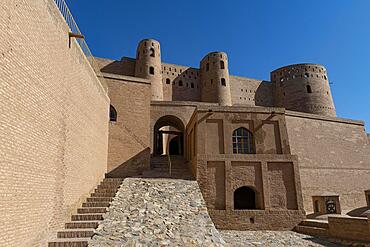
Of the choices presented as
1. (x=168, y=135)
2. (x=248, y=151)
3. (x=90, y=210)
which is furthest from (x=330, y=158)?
(x=90, y=210)

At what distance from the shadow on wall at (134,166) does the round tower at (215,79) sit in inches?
631

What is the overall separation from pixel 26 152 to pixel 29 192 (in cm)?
88

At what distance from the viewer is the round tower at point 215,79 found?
29.4m

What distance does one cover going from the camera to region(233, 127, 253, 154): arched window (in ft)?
43.5

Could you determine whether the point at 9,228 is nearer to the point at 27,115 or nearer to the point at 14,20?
the point at 27,115

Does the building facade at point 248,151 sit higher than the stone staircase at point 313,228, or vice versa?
the building facade at point 248,151

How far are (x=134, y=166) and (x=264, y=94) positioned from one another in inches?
974

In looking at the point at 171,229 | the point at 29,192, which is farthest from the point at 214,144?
the point at 29,192

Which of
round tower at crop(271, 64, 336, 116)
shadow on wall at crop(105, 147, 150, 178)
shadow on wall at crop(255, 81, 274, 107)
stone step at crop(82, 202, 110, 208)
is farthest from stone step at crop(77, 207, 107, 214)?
round tower at crop(271, 64, 336, 116)

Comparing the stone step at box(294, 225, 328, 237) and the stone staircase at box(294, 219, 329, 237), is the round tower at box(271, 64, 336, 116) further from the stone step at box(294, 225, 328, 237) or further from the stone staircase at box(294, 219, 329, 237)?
the stone step at box(294, 225, 328, 237)

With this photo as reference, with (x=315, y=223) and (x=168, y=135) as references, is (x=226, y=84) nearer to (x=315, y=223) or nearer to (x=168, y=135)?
(x=168, y=135)

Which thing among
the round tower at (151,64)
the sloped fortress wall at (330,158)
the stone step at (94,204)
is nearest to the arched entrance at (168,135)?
the round tower at (151,64)

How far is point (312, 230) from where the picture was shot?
11227mm

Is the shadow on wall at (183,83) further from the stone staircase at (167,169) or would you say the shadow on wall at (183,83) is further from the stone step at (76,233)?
the stone step at (76,233)
